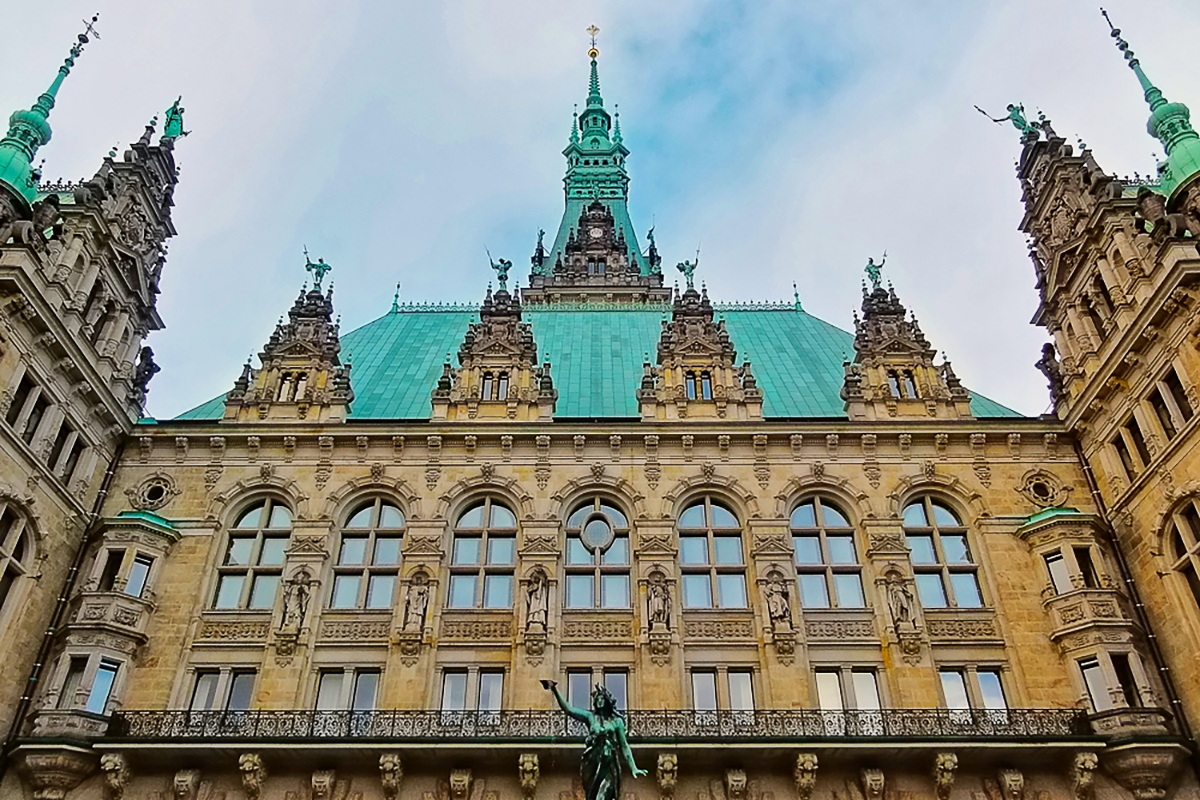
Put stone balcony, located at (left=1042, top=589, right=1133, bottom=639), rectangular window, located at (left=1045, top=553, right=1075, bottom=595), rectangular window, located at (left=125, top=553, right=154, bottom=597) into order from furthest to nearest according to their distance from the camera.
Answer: rectangular window, located at (left=125, top=553, right=154, bottom=597)
rectangular window, located at (left=1045, top=553, right=1075, bottom=595)
stone balcony, located at (left=1042, top=589, right=1133, bottom=639)

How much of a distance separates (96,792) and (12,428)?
7.53 m

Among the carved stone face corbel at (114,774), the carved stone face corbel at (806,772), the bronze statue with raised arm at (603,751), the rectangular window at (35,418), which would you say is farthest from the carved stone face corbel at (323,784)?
the rectangular window at (35,418)

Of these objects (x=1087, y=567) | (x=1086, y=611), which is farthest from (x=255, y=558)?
(x=1087, y=567)

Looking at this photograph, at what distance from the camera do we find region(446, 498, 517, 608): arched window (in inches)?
791

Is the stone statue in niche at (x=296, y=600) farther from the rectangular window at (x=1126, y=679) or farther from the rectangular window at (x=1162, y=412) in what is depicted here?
the rectangular window at (x=1162, y=412)

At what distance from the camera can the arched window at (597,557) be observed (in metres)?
20.1

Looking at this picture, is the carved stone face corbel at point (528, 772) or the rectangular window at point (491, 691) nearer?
the carved stone face corbel at point (528, 772)

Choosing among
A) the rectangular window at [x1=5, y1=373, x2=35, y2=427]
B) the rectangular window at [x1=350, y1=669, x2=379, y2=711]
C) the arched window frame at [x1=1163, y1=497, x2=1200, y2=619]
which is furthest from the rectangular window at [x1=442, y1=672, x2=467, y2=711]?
the arched window frame at [x1=1163, y1=497, x2=1200, y2=619]

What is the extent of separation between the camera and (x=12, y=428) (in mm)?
18344

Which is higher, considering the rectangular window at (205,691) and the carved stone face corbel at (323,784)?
the rectangular window at (205,691)

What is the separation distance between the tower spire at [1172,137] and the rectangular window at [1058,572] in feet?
29.5

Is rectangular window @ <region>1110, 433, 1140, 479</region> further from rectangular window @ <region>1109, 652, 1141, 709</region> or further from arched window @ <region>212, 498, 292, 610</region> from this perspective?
arched window @ <region>212, 498, 292, 610</region>

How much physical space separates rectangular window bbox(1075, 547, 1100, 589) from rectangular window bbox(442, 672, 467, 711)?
13568mm

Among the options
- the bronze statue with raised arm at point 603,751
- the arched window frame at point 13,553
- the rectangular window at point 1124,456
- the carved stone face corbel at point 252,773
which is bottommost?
the bronze statue with raised arm at point 603,751
